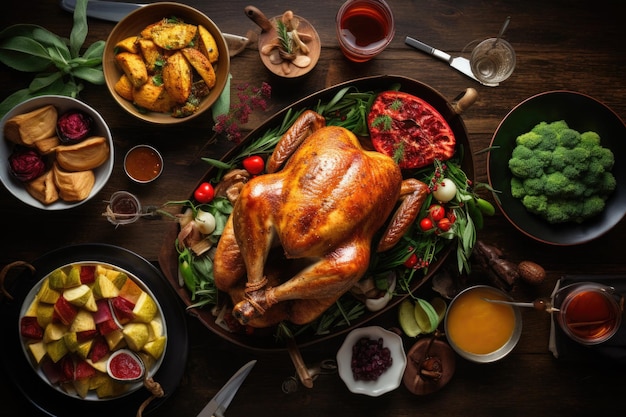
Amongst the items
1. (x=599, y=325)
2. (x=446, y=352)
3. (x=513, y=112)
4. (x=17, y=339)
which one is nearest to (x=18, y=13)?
(x=17, y=339)

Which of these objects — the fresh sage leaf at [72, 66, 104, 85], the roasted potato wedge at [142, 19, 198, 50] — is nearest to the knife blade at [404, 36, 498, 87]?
the roasted potato wedge at [142, 19, 198, 50]

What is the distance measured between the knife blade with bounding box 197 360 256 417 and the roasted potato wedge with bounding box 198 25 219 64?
1.47 m

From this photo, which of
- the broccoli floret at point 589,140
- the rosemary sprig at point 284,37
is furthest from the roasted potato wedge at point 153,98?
the broccoli floret at point 589,140

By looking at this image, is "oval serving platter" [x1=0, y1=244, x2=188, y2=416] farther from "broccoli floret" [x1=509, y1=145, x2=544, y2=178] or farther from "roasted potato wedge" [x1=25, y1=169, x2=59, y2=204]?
"broccoli floret" [x1=509, y1=145, x2=544, y2=178]

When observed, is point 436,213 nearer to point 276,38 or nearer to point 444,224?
point 444,224

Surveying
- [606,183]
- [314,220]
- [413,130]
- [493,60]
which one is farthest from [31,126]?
[606,183]

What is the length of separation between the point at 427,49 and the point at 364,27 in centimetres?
34

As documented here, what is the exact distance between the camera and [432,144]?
2.48m

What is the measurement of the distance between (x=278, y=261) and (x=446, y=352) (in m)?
0.99

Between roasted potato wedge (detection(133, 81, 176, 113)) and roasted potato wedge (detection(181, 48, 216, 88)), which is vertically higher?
roasted potato wedge (detection(181, 48, 216, 88))

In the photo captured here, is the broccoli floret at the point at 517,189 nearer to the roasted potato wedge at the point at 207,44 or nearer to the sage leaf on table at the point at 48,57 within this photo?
the roasted potato wedge at the point at 207,44

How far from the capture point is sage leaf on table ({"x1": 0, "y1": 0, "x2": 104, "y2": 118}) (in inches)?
98.7

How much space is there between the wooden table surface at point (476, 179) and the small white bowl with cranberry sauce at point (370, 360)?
0.15 m

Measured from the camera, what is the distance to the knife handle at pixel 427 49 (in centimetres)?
266
